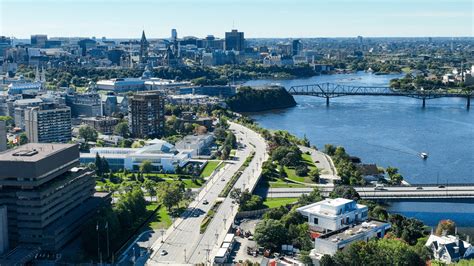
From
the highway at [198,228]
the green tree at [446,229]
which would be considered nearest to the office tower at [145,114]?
the highway at [198,228]

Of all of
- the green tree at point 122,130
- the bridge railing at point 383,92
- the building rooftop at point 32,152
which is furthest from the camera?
the bridge railing at point 383,92

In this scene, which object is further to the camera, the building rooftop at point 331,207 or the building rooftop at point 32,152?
the building rooftop at point 331,207

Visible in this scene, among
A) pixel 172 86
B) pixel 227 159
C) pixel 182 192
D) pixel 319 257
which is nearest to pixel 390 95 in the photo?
pixel 172 86

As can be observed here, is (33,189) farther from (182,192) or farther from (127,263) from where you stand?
(182,192)

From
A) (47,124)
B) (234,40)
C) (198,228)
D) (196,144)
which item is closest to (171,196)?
(198,228)

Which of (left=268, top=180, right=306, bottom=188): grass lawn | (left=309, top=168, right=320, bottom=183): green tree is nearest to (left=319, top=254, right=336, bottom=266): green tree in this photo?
(left=268, top=180, right=306, bottom=188): grass lawn

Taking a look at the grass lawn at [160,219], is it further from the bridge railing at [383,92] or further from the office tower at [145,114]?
the bridge railing at [383,92]
